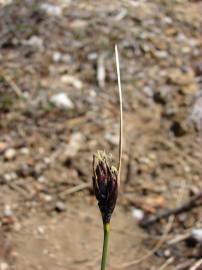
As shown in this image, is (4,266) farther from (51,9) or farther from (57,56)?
(51,9)

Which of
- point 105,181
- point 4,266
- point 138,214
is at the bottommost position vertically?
point 138,214

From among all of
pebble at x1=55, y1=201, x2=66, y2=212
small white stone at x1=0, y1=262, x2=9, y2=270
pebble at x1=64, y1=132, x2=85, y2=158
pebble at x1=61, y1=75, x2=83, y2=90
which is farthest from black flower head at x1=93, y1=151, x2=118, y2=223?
pebble at x1=61, y1=75, x2=83, y2=90

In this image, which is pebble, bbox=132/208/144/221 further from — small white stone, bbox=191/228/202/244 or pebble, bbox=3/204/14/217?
pebble, bbox=3/204/14/217

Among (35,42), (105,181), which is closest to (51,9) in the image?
(35,42)

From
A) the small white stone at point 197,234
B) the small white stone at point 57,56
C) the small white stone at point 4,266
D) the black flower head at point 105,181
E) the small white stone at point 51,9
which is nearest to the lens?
the black flower head at point 105,181

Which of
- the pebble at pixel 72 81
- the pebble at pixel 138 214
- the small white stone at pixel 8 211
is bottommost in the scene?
the pebble at pixel 138 214

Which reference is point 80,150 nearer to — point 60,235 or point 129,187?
point 129,187

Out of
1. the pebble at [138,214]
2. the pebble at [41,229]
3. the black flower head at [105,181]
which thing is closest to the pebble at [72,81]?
the pebble at [138,214]

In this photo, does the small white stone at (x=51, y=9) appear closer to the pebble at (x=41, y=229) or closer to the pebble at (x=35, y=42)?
the pebble at (x=35, y=42)

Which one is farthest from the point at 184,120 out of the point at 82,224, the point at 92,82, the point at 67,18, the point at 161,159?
the point at 67,18
